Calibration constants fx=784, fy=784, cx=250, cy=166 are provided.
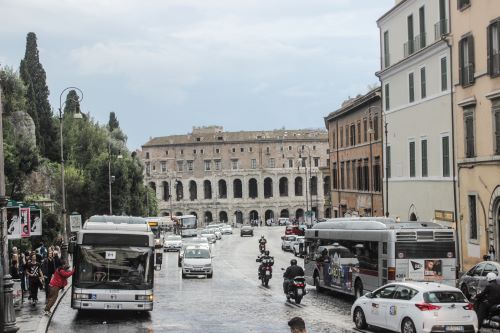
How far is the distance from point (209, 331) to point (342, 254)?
31.0 ft

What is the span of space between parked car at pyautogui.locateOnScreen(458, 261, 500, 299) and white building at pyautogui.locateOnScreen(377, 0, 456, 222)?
12433 millimetres

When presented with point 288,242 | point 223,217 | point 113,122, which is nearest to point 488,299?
point 288,242

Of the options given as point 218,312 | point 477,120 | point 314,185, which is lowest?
point 218,312

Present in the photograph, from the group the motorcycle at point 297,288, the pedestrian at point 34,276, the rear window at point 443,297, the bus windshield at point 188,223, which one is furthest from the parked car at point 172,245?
the rear window at point 443,297

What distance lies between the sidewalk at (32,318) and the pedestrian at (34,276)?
29 cm

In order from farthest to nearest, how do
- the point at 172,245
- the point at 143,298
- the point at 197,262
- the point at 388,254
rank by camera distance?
the point at 172,245 → the point at 197,262 → the point at 388,254 → the point at 143,298

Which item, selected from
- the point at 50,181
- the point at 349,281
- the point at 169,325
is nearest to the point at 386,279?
the point at 349,281

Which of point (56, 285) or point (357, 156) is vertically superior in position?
point (357, 156)

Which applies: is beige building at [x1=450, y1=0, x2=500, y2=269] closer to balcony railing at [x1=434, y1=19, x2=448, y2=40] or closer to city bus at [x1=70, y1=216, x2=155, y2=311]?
balcony railing at [x1=434, y1=19, x2=448, y2=40]

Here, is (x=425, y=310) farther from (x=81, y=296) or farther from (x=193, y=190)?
(x=193, y=190)

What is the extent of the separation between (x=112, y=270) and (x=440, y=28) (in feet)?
77.8

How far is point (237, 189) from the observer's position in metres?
168

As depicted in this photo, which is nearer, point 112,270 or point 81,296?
point 81,296

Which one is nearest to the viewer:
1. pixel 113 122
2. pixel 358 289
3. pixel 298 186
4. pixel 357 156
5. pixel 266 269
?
pixel 358 289
